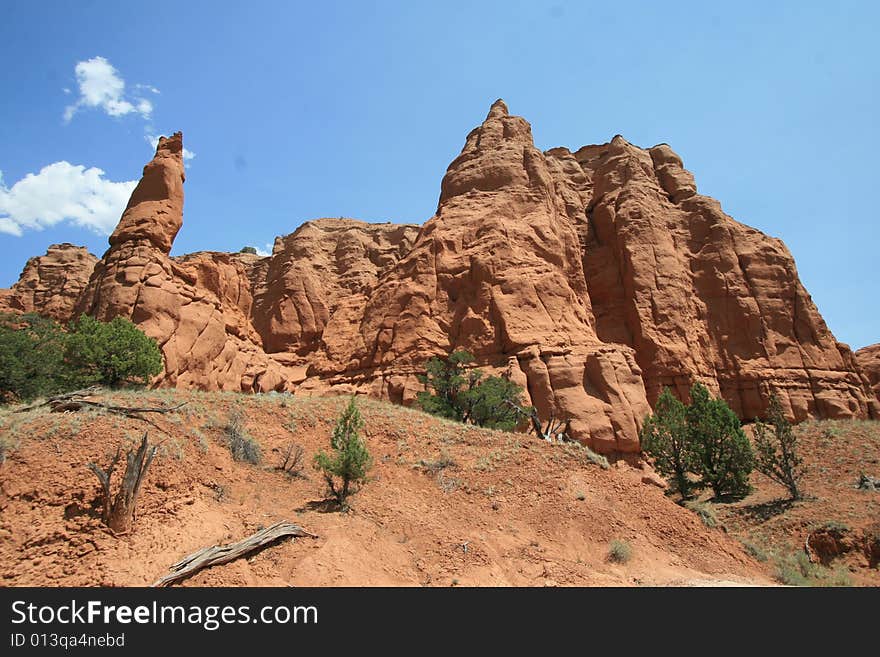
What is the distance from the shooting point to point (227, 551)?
1014cm

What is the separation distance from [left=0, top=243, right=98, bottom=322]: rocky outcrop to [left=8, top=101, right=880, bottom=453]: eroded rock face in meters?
1.73

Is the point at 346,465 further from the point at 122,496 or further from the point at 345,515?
the point at 122,496

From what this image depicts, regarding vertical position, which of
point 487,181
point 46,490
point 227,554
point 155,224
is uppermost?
point 487,181

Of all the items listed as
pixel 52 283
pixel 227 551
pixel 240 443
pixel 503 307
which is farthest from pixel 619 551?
pixel 52 283

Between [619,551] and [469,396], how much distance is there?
17112 mm

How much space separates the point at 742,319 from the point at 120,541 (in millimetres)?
46408

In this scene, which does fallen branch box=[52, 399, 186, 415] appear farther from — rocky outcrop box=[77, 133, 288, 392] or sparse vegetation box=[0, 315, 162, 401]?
rocky outcrop box=[77, 133, 288, 392]

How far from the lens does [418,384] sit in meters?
35.3

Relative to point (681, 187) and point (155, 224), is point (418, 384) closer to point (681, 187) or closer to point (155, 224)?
point (155, 224)

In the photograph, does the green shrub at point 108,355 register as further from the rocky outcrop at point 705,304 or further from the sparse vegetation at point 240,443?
the rocky outcrop at point 705,304

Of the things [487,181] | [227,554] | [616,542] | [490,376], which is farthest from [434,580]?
[487,181]

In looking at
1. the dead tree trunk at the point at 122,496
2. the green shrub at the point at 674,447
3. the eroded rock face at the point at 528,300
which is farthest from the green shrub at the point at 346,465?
the green shrub at the point at 674,447

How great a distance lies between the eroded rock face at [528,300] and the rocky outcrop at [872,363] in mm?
19322

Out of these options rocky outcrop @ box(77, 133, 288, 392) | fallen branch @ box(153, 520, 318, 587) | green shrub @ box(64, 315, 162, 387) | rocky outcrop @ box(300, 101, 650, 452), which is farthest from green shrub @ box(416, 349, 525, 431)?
fallen branch @ box(153, 520, 318, 587)
